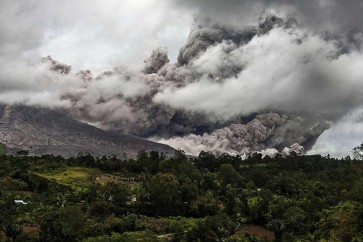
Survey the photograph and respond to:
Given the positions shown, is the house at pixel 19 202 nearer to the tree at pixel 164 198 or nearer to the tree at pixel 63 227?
the tree at pixel 63 227

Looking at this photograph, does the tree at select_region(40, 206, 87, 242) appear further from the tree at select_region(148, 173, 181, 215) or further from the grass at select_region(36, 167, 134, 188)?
the grass at select_region(36, 167, 134, 188)

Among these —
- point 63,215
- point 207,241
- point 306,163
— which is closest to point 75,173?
point 63,215

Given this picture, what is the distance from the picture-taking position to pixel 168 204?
3376 inches

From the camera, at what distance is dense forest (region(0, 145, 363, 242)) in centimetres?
6444

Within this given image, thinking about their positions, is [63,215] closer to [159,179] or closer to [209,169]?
[159,179]

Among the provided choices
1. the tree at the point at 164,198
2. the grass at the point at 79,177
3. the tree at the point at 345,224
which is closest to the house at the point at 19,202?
the grass at the point at 79,177

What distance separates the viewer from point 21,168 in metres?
108

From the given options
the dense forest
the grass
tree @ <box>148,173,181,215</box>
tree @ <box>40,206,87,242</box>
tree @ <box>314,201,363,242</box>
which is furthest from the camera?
the grass

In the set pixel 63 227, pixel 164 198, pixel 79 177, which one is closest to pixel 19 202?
pixel 63 227

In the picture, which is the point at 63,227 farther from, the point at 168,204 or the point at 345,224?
the point at 345,224

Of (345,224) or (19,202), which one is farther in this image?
(19,202)

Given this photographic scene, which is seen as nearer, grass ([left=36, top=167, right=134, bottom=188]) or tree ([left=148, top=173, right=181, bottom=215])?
tree ([left=148, top=173, right=181, bottom=215])

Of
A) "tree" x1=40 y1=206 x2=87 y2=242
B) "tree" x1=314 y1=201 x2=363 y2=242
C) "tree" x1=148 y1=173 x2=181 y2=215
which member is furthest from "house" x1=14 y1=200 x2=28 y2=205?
"tree" x1=314 y1=201 x2=363 y2=242

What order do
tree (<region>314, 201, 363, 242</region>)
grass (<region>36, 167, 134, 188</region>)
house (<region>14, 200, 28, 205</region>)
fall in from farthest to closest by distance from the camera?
grass (<region>36, 167, 134, 188</region>)
house (<region>14, 200, 28, 205</region>)
tree (<region>314, 201, 363, 242</region>)
